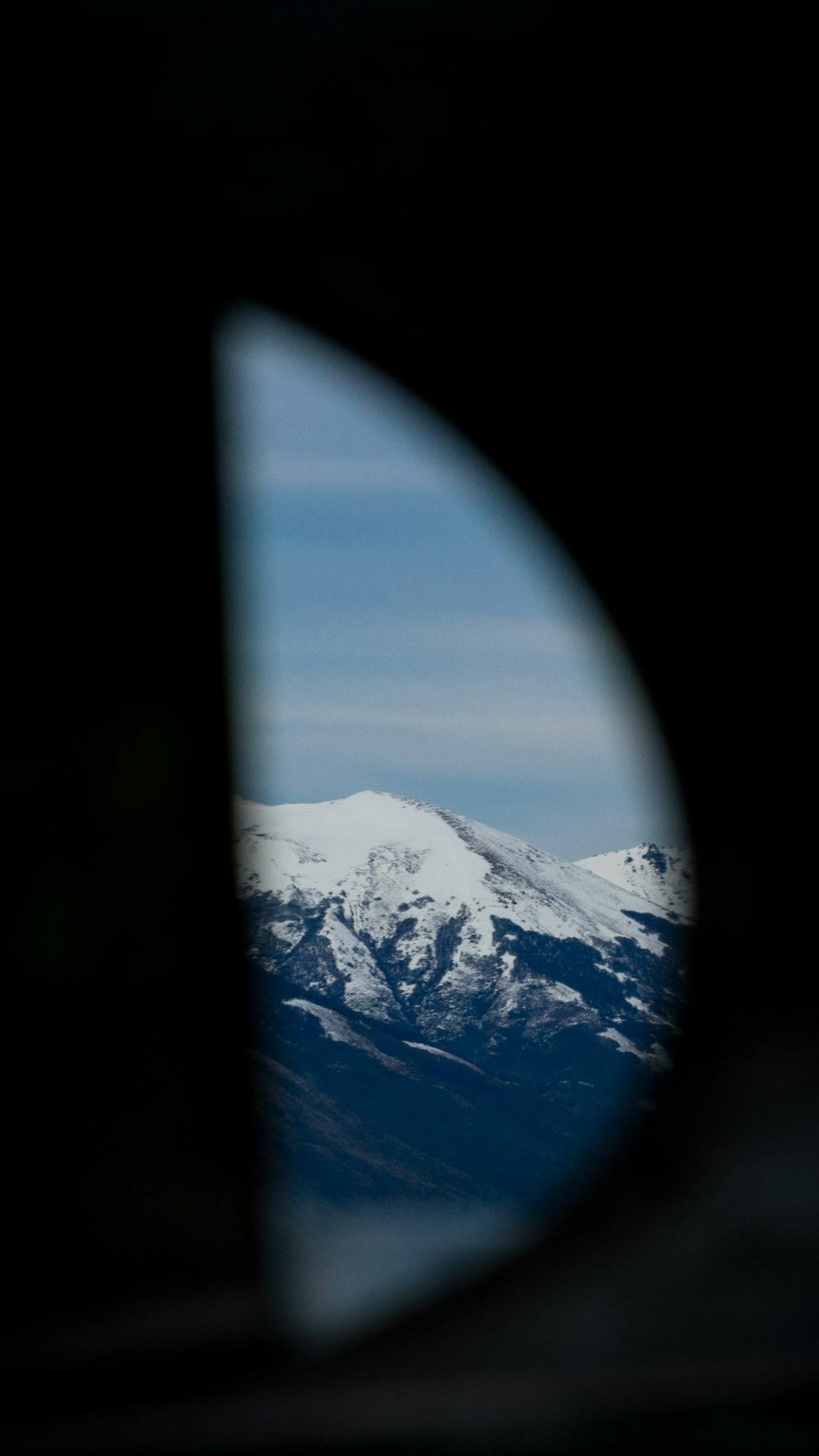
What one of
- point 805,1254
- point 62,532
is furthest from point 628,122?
point 805,1254

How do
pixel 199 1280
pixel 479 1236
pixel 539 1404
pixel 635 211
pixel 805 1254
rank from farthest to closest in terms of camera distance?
pixel 199 1280
pixel 479 1236
pixel 635 211
pixel 805 1254
pixel 539 1404

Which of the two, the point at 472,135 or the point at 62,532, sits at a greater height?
the point at 472,135

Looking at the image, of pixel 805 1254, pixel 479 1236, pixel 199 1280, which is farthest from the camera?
pixel 199 1280

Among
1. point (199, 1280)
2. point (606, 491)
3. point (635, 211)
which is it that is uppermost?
point (635, 211)

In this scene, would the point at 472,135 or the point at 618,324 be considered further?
the point at 618,324

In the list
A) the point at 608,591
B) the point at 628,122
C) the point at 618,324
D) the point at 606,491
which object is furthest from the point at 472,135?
the point at 608,591

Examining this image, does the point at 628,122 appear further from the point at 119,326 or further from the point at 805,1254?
the point at 805,1254
